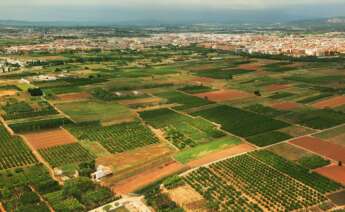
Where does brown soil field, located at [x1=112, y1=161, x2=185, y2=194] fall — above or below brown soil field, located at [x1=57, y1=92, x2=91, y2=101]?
below

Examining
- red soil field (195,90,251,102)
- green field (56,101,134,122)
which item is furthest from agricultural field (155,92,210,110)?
green field (56,101,134,122)

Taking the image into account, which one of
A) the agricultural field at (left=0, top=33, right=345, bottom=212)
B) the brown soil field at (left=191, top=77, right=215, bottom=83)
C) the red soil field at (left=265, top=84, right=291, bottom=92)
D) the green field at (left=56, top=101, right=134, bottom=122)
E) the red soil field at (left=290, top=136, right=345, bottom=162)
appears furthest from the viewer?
the brown soil field at (left=191, top=77, right=215, bottom=83)

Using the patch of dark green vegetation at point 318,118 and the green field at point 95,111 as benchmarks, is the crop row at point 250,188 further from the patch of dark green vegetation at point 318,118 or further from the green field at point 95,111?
the green field at point 95,111

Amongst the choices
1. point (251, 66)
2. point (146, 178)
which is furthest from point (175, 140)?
point (251, 66)

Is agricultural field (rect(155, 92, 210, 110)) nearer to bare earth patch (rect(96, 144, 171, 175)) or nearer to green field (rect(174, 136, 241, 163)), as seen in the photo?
green field (rect(174, 136, 241, 163))

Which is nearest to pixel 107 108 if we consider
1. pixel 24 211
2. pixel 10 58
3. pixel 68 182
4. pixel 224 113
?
pixel 224 113

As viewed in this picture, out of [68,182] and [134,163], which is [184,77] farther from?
[68,182]

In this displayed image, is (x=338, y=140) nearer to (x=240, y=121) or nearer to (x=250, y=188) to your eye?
(x=240, y=121)

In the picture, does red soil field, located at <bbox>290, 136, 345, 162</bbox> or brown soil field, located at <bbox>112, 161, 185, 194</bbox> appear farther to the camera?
red soil field, located at <bbox>290, 136, 345, 162</bbox>
